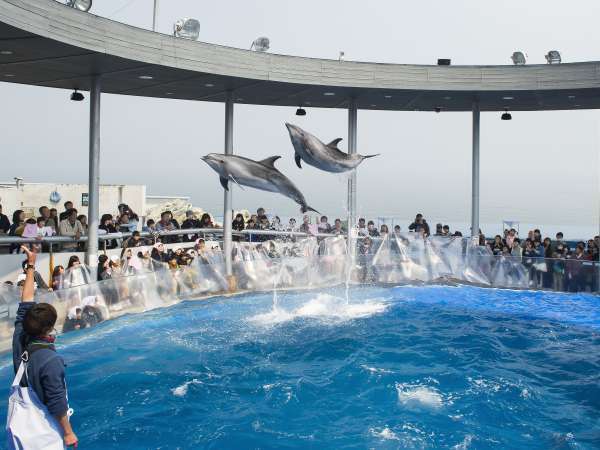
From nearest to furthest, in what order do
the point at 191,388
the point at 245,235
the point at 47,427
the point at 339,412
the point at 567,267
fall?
the point at 47,427 → the point at 339,412 → the point at 191,388 → the point at 567,267 → the point at 245,235

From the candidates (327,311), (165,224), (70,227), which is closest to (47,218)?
(70,227)

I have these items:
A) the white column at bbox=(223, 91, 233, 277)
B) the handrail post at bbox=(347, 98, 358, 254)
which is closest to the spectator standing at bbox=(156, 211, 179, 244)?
the white column at bbox=(223, 91, 233, 277)

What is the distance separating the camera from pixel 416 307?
42.7 ft

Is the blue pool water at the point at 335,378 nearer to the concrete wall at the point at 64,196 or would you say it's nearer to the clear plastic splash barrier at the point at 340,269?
the clear plastic splash barrier at the point at 340,269

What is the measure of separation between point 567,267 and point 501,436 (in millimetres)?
8473

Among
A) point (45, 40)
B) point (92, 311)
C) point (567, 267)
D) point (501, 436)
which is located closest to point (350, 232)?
point (567, 267)

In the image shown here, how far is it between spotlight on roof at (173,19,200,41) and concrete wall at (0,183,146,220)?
535 inches

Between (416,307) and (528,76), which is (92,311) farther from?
(528,76)

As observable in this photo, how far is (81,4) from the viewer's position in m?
11.0

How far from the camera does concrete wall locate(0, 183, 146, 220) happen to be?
24.7 m

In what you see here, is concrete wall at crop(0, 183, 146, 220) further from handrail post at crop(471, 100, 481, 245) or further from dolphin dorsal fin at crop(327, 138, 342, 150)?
dolphin dorsal fin at crop(327, 138, 342, 150)

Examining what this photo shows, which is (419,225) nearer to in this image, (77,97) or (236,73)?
(236,73)

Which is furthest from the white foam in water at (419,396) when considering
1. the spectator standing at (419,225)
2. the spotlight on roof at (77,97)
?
the spotlight on roof at (77,97)

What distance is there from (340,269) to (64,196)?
15926 mm
